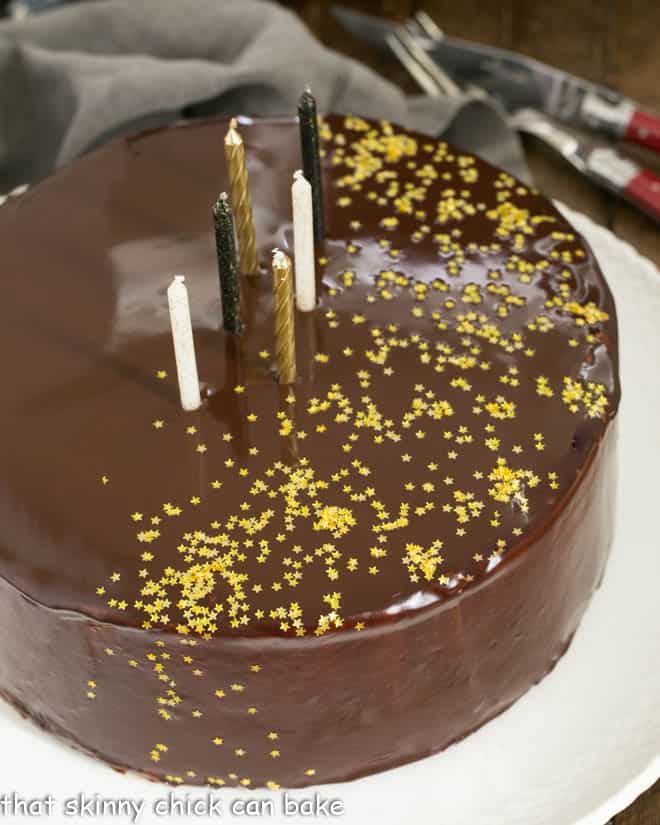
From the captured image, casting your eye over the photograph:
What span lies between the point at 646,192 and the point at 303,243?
33.1 inches

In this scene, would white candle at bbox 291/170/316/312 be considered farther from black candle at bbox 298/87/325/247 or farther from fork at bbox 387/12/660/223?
fork at bbox 387/12/660/223

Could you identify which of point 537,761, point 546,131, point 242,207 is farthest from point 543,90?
point 537,761

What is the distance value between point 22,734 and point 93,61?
3.78 ft

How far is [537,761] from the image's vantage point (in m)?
1.48

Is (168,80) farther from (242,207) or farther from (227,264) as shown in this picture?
(227,264)

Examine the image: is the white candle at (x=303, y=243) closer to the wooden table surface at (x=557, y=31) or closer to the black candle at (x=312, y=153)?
the black candle at (x=312, y=153)

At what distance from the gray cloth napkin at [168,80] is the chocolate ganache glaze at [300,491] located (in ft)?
1.40

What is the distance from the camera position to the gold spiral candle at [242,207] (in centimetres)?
162

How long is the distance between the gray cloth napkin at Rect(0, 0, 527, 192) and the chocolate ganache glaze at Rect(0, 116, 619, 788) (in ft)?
1.40

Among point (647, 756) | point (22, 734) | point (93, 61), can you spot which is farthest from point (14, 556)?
point (93, 61)

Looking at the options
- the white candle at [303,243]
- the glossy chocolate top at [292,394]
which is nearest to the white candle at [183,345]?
the glossy chocolate top at [292,394]

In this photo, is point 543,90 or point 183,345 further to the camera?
point 543,90

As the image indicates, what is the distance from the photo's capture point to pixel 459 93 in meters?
2.38

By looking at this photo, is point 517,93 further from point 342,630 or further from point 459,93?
point 342,630
